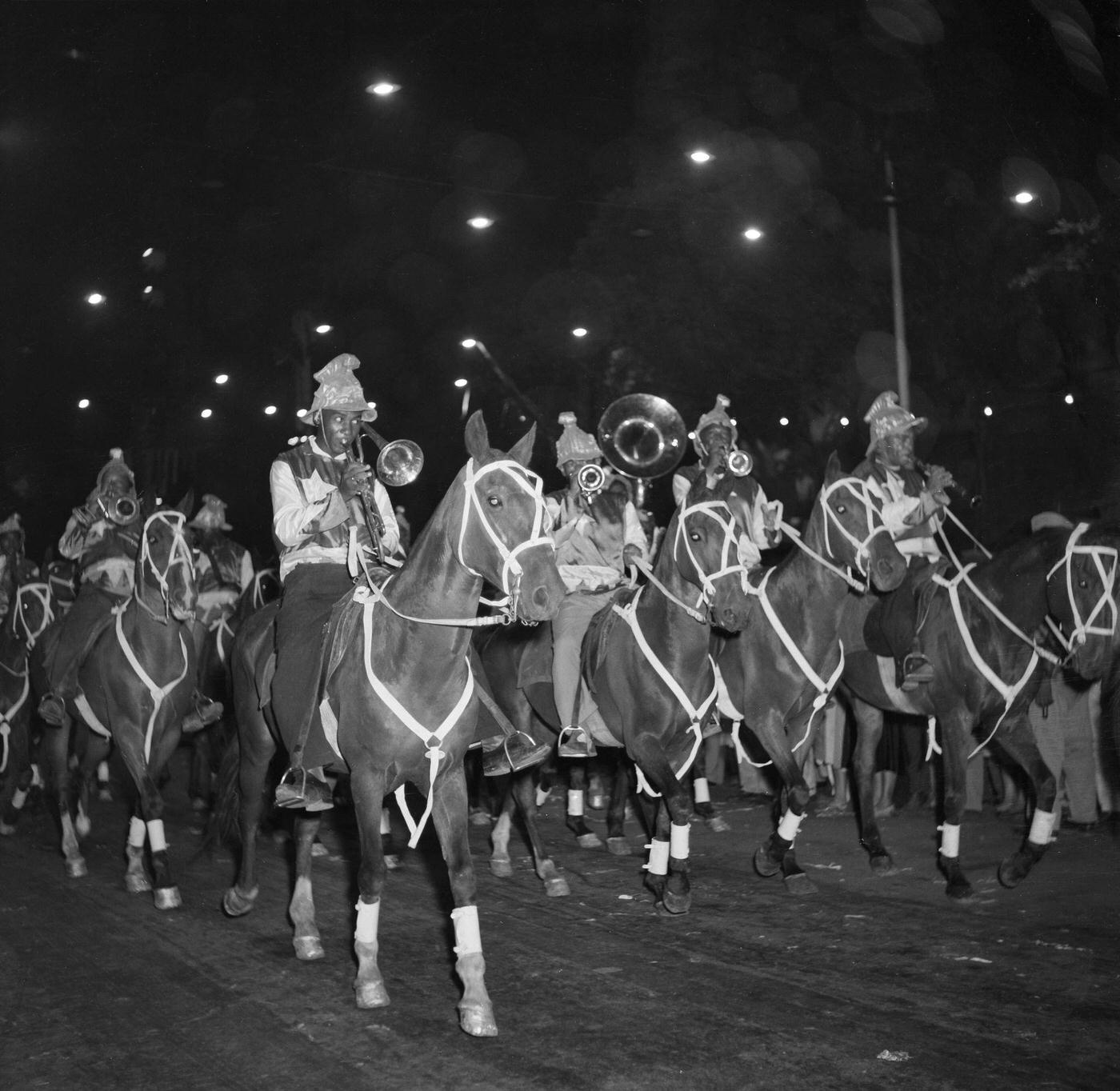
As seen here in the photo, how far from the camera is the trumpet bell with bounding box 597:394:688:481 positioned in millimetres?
14711

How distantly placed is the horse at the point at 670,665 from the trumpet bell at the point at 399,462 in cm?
235

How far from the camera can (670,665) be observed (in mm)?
8422

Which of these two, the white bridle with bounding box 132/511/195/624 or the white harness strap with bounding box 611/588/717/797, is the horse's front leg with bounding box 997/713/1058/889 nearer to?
the white harness strap with bounding box 611/588/717/797

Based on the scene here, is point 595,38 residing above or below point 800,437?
above

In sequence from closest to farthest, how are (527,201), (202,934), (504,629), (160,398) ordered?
(202,934), (504,629), (527,201), (160,398)

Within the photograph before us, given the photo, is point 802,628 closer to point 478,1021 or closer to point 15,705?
point 478,1021

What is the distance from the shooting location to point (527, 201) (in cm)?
1753

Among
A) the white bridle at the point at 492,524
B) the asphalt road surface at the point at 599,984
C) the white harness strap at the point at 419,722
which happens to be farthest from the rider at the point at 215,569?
the white bridle at the point at 492,524

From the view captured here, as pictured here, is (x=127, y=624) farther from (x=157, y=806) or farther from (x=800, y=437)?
(x=800, y=437)

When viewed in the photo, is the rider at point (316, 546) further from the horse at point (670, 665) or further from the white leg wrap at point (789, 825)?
the white leg wrap at point (789, 825)

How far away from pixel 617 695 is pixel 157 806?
12.0 ft

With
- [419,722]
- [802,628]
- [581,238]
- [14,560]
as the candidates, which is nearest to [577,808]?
[802,628]

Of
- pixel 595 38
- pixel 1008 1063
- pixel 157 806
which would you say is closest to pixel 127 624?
pixel 157 806

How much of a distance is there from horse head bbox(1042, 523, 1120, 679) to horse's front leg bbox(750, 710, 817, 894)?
206cm
